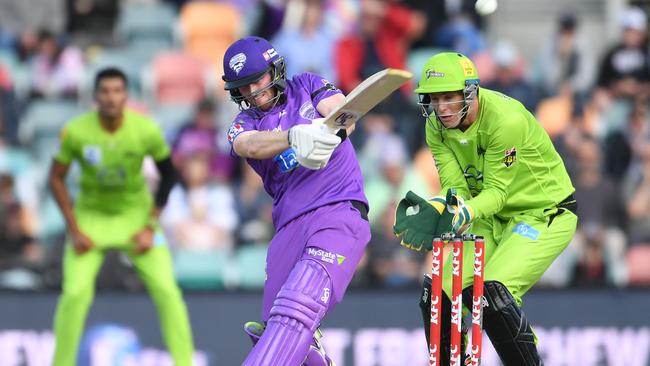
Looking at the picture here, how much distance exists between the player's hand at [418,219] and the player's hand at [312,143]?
1.77 feet

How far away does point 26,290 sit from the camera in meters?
10.3

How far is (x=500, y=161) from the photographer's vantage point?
698 cm

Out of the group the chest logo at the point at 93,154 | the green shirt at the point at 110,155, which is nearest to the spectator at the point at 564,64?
the green shirt at the point at 110,155

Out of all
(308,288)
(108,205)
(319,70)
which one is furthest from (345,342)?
(308,288)

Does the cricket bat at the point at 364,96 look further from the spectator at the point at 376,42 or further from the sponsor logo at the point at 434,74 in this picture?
the spectator at the point at 376,42

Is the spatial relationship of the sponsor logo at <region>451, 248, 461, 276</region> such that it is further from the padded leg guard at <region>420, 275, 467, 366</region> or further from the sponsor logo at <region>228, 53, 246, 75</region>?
the sponsor logo at <region>228, 53, 246, 75</region>

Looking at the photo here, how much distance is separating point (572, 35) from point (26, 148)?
523 cm

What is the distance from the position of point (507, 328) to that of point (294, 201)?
4.26 feet

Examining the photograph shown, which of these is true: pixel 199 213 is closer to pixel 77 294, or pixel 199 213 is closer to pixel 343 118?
pixel 77 294

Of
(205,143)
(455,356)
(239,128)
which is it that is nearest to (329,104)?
(239,128)

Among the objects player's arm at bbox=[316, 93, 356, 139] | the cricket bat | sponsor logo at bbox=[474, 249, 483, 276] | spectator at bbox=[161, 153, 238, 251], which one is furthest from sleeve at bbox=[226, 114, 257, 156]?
spectator at bbox=[161, 153, 238, 251]

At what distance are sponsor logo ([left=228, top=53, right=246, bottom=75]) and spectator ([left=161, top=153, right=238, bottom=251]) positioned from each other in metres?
4.36

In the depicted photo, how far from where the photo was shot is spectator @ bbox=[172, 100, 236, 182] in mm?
11578

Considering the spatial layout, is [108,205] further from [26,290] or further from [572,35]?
[572,35]
